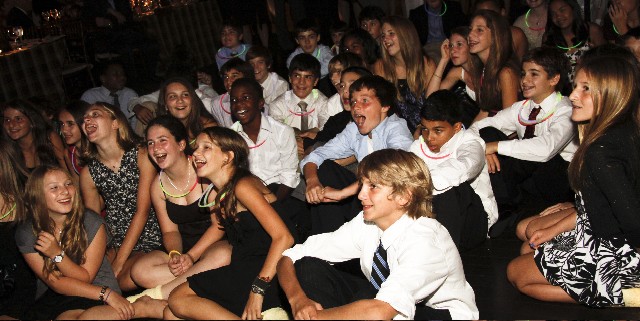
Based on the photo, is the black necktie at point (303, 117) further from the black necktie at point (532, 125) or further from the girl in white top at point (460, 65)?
the black necktie at point (532, 125)

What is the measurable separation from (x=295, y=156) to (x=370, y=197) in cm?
193

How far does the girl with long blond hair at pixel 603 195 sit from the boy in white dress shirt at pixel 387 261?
2.01ft

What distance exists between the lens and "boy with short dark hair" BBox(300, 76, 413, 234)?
13.3ft

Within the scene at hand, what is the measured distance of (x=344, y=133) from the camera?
4.40 meters

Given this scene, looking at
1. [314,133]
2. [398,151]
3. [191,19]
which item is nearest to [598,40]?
[314,133]

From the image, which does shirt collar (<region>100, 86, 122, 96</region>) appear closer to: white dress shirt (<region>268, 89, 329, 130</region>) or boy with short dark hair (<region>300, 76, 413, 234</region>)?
white dress shirt (<region>268, 89, 329, 130</region>)

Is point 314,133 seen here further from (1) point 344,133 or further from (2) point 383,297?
(2) point 383,297

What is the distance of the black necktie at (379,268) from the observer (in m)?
2.86

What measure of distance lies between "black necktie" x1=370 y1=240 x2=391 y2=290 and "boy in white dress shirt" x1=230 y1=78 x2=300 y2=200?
1.81 meters

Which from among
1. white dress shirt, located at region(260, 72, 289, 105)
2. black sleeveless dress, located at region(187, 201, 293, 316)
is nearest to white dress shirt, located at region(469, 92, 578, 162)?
black sleeveless dress, located at region(187, 201, 293, 316)

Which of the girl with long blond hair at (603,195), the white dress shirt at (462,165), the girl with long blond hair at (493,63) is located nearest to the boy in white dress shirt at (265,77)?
the girl with long blond hair at (493,63)

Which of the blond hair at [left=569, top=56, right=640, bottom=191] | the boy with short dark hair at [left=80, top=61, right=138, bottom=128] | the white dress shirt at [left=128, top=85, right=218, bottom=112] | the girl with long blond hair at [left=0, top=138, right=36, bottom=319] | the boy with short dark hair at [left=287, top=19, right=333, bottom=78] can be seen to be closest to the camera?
the blond hair at [left=569, top=56, right=640, bottom=191]

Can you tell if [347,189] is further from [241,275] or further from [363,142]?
[241,275]

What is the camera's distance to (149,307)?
3.70 m
